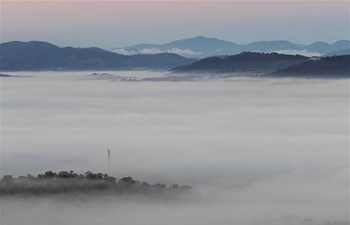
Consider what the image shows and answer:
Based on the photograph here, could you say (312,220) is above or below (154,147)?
above

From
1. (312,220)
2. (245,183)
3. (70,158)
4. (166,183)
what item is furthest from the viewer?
(70,158)

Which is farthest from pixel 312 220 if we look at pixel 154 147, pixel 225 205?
→ pixel 154 147

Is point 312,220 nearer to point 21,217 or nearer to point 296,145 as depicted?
point 21,217

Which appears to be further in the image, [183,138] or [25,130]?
[25,130]

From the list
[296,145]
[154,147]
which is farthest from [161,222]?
[296,145]

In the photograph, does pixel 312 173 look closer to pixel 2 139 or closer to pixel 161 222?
pixel 161 222

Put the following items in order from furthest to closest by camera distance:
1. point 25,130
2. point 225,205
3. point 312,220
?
1. point 25,130
2. point 225,205
3. point 312,220
